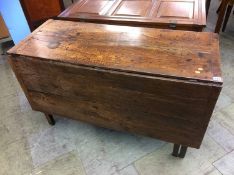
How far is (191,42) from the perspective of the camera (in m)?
1.05

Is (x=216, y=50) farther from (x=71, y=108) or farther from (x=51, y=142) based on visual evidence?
(x=51, y=142)

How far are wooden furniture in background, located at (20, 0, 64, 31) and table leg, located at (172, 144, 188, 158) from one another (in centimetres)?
197

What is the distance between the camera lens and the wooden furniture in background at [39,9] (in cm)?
222

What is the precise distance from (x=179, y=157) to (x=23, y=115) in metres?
1.17

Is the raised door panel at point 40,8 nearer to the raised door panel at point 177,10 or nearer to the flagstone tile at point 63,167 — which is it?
the raised door panel at point 177,10

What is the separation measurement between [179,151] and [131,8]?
1015 mm

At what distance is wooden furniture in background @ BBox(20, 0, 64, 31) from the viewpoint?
7.27 ft

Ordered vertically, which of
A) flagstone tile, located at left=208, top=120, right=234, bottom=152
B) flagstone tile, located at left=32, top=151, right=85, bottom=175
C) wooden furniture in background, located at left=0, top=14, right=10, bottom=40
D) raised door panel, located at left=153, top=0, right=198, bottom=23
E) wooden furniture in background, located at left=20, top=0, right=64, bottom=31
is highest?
raised door panel, located at left=153, top=0, right=198, bottom=23

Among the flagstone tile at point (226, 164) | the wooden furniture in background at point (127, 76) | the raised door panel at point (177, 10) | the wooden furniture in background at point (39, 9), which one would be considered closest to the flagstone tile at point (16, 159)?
the wooden furniture in background at point (127, 76)

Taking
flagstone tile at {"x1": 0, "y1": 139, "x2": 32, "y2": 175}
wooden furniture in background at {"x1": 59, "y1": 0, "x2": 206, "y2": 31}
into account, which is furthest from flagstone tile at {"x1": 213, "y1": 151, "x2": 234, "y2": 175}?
flagstone tile at {"x1": 0, "y1": 139, "x2": 32, "y2": 175}

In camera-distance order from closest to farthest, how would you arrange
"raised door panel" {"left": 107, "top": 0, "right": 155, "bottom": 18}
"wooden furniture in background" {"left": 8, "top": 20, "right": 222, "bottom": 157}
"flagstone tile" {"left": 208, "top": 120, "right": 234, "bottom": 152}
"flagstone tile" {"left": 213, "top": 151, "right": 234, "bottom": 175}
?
"wooden furniture in background" {"left": 8, "top": 20, "right": 222, "bottom": 157}
"flagstone tile" {"left": 213, "top": 151, "right": 234, "bottom": 175}
"flagstone tile" {"left": 208, "top": 120, "right": 234, "bottom": 152}
"raised door panel" {"left": 107, "top": 0, "right": 155, "bottom": 18}

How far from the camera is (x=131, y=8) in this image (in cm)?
150

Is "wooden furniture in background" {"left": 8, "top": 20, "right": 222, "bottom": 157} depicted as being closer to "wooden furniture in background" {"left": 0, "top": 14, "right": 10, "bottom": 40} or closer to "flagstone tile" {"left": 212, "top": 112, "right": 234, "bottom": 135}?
"flagstone tile" {"left": 212, "top": 112, "right": 234, "bottom": 135}

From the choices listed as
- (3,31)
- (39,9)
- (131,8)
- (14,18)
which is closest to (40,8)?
(39,9)
